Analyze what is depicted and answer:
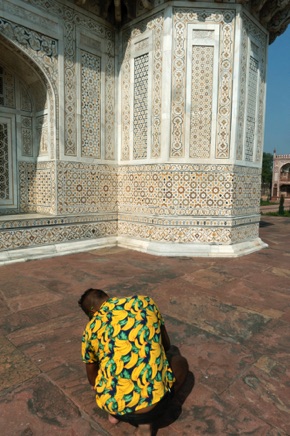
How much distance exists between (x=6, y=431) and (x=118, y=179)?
5.10 meters

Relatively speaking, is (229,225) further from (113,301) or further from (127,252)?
(113,301)

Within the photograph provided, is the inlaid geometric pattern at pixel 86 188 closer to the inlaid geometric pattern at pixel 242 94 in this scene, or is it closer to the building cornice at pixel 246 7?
the inlaid geometric pattern at pixel 242 94

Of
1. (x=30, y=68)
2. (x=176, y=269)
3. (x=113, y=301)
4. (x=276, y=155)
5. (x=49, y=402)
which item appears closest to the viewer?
(x=113, y=301)

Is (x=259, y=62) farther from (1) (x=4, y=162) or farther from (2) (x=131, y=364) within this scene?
(2) (x=131, y=364)

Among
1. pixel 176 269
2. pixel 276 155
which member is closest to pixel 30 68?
pixel 176 269

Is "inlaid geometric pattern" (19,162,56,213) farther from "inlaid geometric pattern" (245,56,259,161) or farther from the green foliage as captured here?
the green foliage

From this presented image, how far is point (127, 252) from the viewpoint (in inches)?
220

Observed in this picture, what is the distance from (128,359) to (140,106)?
518 centimetres

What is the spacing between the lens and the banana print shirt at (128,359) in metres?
1.33

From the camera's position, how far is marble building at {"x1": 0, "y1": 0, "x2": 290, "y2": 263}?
202 inches

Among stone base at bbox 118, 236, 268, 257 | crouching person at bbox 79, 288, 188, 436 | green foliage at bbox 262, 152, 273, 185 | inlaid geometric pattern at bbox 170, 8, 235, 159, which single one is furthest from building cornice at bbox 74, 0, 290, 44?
green foliage at bbox 262, 152, 273, 185

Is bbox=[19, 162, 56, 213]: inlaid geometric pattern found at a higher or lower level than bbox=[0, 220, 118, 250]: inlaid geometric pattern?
higher

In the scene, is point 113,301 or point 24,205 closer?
point 113,301

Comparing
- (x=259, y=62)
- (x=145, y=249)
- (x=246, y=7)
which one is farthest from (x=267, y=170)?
(x=145, y=249)
